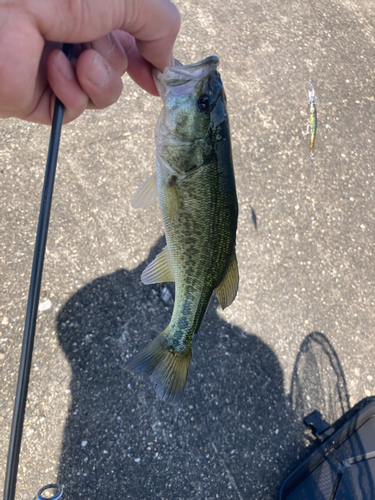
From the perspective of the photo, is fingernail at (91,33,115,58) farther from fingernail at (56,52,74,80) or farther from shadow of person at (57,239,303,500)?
shadow of person at (57,239,303,500)

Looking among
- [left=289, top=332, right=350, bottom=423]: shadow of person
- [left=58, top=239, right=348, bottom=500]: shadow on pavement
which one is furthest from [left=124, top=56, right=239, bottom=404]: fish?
[left=289, top=332, right=350, bottom=423]: shadow of person

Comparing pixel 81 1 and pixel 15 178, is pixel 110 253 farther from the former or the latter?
pixel 81 1

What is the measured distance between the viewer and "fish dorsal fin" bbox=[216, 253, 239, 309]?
5.07 feet

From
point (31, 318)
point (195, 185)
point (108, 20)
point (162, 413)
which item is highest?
point (108, 20)

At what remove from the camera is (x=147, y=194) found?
160 centimetres

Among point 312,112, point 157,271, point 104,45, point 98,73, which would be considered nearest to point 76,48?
point 104,45

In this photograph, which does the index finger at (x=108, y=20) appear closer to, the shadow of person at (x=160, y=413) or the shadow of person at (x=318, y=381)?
the shadow of person at (x=160, y=413)

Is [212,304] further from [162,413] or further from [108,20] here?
[108,20]

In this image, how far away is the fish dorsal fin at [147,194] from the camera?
1569mm

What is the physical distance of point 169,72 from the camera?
1.44 m

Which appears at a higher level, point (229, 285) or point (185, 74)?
point (185, 74)

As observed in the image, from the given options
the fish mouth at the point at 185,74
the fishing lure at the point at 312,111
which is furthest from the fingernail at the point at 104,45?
the fishing lure at the point at 312,111

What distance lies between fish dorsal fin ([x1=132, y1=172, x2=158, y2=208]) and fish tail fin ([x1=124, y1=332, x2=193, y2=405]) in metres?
0.64

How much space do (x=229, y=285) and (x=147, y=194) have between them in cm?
56
